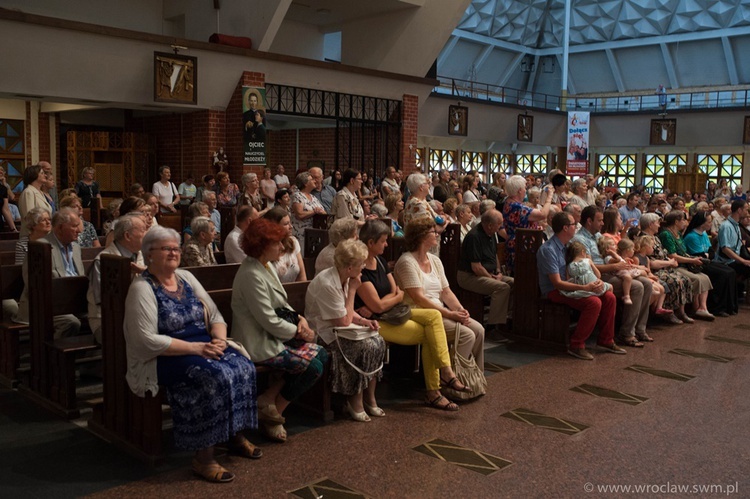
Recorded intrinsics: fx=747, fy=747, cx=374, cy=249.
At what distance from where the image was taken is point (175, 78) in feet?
38.4

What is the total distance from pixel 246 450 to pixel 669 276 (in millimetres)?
5752

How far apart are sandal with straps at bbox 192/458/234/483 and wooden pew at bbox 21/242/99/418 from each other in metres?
1.27

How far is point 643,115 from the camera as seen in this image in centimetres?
2450

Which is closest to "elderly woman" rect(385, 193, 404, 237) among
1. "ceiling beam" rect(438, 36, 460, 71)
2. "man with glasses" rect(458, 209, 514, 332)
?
"man with glasses" rect(458, 209, 514, 332)

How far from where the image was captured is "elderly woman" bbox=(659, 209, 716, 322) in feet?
27.9

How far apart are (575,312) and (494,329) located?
0.81 m

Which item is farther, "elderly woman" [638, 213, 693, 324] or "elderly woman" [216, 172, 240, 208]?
"elderly woman" [216, 172, 240, 208]

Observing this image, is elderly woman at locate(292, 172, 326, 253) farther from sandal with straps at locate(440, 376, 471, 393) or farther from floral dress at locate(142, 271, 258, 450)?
floral dress at locate(142, 271, 258, 450)

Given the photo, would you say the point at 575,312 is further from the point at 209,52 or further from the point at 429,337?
the point at 209,52

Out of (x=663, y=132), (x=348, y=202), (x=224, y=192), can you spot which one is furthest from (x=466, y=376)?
(x=663, y=132)

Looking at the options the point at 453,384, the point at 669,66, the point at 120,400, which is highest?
the point at 669,66

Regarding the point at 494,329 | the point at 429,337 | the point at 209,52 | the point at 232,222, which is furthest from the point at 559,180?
the point at 209,52

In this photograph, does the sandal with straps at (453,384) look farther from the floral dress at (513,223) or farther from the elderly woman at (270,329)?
the floral dress at (513,223)

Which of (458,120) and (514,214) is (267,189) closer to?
(514,214)
